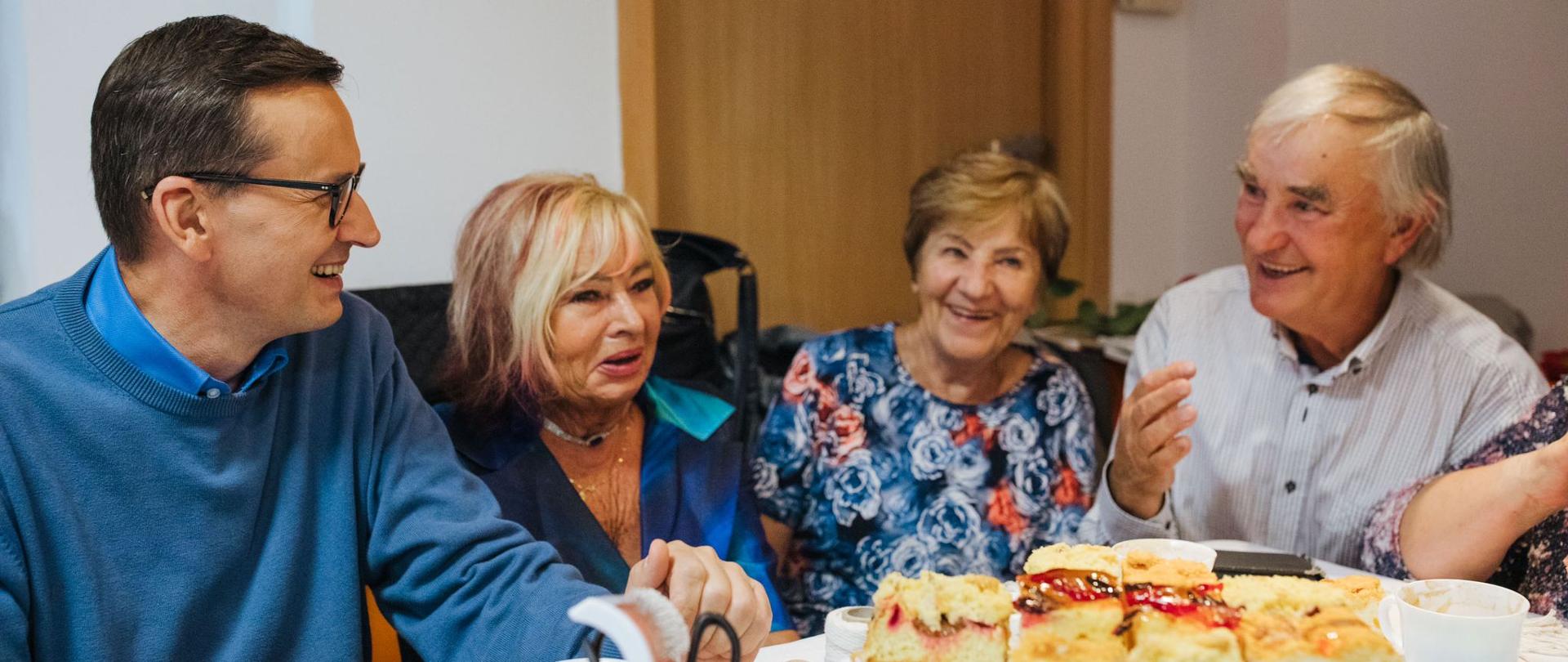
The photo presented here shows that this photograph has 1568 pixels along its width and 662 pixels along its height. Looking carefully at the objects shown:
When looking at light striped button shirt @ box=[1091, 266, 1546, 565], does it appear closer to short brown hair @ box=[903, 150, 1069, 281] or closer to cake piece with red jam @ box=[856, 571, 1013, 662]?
short brown hair @ box=[903, 150, 1069, 281]

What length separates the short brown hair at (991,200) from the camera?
237cm

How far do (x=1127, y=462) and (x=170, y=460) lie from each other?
52.3 inches

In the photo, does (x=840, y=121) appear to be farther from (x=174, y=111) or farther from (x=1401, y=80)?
(x=174, y=111)

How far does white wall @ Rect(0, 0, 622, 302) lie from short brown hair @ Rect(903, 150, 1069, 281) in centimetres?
68

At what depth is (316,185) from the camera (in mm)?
1384

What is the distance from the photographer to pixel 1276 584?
1.18 metres

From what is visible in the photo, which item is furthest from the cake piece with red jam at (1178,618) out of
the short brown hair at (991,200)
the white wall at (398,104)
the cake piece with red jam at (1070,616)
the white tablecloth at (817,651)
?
the white wall at (398,104)

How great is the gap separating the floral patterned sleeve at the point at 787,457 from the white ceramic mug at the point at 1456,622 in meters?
1.12

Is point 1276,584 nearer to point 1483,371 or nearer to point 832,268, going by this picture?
point 1483,371

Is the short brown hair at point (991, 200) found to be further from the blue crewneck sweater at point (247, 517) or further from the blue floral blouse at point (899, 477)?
the blue crewneck sweater at point (247, 517)

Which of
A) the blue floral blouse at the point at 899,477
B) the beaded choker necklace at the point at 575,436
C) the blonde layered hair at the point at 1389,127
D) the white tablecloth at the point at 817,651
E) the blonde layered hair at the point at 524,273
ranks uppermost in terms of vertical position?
the blonde layered hair at the point at 1389,127

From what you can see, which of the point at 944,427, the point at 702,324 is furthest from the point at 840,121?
the point at 944,427

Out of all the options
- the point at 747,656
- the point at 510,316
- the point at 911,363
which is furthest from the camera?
the point at 911,363

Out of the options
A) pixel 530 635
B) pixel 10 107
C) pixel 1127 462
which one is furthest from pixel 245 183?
pixel 1127 462
